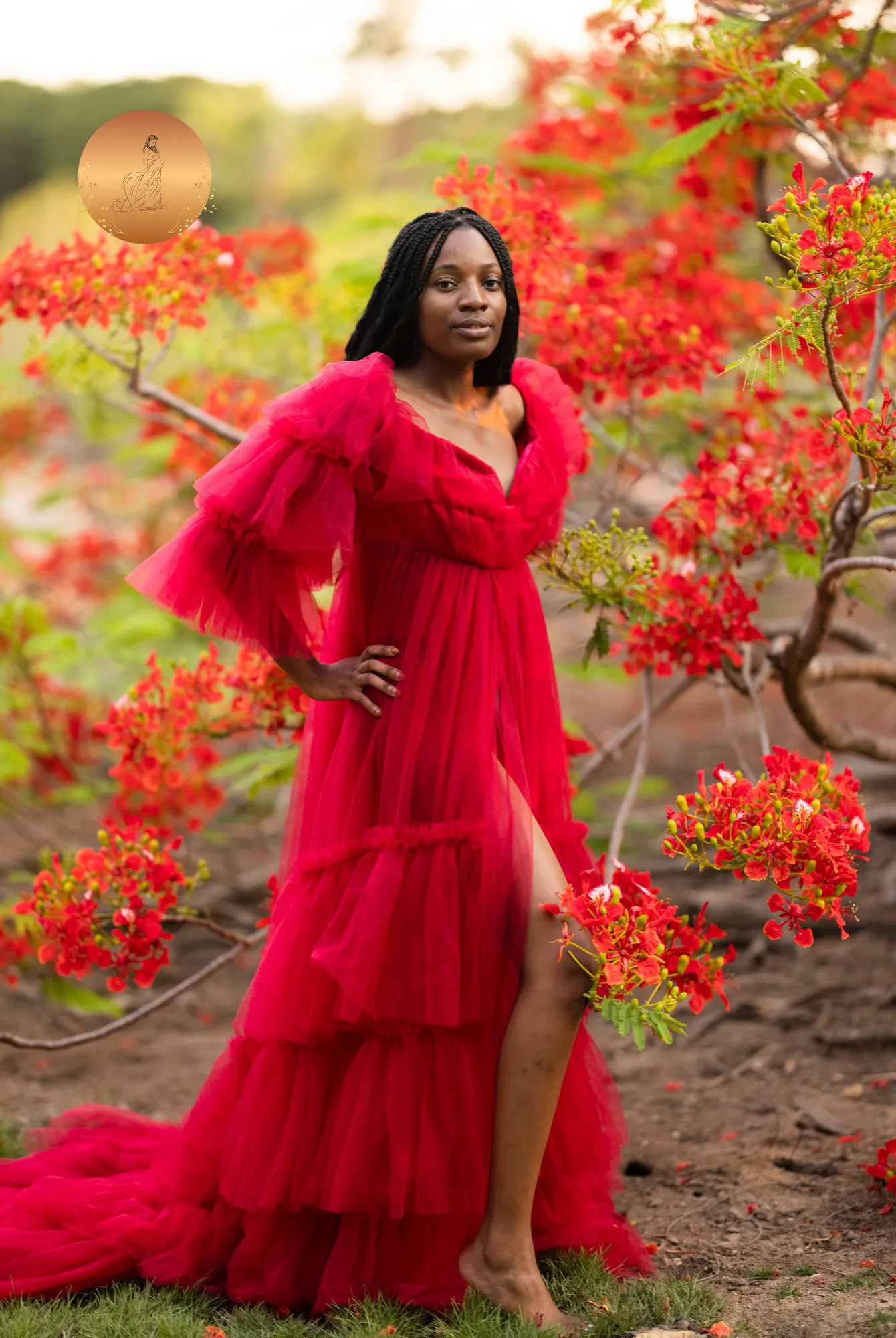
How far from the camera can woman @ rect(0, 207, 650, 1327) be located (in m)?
2.72

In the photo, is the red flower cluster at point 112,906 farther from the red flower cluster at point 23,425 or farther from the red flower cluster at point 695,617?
the red flower cluster at point 23,425

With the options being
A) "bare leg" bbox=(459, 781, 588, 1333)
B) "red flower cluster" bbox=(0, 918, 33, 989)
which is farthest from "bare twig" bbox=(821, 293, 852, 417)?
"red flower cluster" bbox=(0, 918, 33, 989)

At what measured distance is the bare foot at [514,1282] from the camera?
2.66 metres

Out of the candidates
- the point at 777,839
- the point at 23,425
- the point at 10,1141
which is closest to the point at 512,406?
the point at 777,839

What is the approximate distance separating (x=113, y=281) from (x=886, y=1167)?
3152 millimetres

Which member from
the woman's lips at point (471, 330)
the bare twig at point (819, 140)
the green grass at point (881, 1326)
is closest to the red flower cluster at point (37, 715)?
the woman's lips at point (471, 330)

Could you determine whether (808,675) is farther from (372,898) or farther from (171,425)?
(171,425)

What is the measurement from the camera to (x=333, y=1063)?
9.41 ft

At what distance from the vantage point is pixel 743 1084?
4.19 m

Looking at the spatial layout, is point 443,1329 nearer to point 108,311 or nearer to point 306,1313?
point 306,1313

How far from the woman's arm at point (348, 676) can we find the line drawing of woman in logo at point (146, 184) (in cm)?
126

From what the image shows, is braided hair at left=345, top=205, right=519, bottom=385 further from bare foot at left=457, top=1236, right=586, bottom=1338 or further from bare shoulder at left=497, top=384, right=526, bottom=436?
bare foot at left=457, top=1236, right=586, bottom=1338

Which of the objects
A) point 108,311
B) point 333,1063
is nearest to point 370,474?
point 333,1063

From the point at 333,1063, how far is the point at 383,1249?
0.40 m
